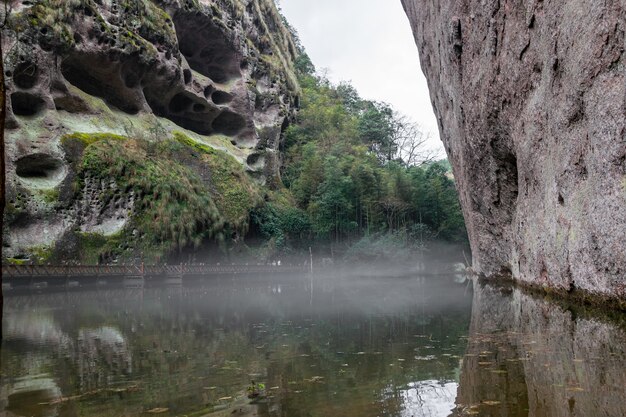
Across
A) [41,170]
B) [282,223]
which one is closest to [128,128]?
[41,170]

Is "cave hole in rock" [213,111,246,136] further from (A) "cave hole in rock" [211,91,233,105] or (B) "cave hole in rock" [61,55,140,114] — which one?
(B) "cave hole in rock" [61,55,140,114]

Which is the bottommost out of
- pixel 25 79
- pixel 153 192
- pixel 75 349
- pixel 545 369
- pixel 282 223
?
pixel 75 349

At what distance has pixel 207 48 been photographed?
1560 inches

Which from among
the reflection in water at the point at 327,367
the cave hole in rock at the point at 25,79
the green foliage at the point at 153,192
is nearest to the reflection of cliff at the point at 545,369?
the reflection in water at the point at 327,367

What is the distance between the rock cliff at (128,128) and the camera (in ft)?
77.5

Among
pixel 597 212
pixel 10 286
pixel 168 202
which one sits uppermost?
pixel 168 202

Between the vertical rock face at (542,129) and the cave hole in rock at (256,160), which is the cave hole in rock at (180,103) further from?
the vertical rock face at (542,129)

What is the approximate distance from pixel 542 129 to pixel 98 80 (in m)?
27.7

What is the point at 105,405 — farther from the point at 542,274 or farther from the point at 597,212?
the point at 542,274

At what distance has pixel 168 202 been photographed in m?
27.4

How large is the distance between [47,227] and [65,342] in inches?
719

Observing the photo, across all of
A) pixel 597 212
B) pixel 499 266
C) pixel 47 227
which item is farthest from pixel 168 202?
pixel 597 212

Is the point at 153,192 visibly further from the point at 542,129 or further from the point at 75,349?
the point at 75,349

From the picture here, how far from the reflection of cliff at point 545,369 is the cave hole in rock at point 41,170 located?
2283 cm
